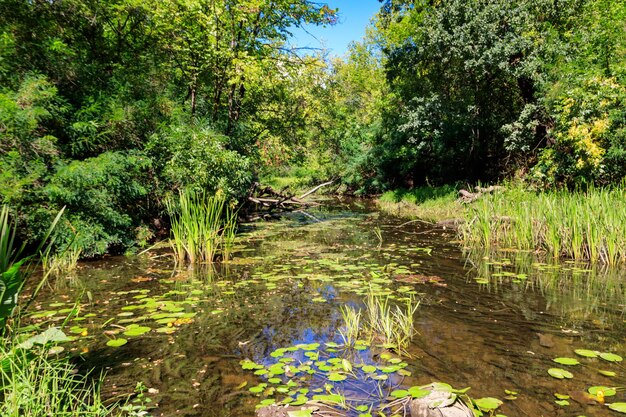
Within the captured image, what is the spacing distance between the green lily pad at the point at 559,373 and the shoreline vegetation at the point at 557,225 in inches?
159

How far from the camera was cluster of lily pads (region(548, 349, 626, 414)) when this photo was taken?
2.56 metres

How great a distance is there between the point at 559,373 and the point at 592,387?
241 millimetres

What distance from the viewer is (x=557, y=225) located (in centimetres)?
666

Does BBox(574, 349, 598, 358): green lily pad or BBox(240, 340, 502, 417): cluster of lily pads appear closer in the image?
BBox(240, 340, 502, 417): cluster of lily pads

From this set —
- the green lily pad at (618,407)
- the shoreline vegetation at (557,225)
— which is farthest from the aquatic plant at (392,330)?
the shoreline vegetation at (557,225)

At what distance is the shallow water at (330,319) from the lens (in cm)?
285

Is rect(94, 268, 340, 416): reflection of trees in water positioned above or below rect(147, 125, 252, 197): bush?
below

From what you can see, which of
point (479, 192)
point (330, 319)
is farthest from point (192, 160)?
point (479, 192)

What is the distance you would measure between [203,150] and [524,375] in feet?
24.6

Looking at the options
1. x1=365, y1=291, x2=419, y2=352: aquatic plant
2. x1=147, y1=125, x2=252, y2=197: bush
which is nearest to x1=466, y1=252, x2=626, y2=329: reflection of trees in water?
x1=365, y1=291, x2=419, y2=352: aquatic plant

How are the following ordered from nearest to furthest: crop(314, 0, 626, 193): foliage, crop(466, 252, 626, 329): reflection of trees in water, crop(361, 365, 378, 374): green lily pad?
crop(361, 365, 378, 374): green lily pad → crop(466, 252, 626, 329): reflection of trees in water → crop(314, 0, 626, 193): foliage

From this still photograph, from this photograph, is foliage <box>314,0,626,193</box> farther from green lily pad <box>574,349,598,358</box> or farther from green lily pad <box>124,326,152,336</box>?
green lily pad <box>124,326,152,336</box>

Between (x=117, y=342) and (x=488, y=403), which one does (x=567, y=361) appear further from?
(x=117, y=342)

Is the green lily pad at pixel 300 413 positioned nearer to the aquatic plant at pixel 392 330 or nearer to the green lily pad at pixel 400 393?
the green lily pad at pixel 400 393
